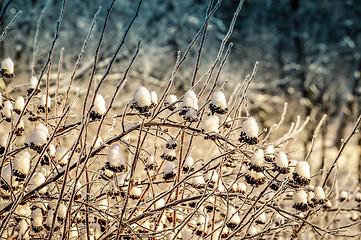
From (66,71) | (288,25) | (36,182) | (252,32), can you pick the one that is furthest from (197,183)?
(288,25)

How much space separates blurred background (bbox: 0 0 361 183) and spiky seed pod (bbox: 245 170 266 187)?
22.2ft

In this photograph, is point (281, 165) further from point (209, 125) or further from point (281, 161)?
point (209, 125)

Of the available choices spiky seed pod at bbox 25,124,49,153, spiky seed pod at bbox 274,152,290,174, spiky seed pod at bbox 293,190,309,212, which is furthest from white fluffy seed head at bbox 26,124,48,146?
spiky seed pod at bbox 293,190,309,212

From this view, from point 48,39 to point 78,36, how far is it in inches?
27.2

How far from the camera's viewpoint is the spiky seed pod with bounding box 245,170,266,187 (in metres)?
1.45

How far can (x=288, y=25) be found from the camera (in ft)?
32.7

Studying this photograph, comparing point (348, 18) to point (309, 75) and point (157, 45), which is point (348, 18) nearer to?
point (309, 75)

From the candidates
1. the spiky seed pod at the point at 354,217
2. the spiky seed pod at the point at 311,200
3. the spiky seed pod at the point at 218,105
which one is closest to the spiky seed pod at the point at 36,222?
the spiky seed pod at the point at 218,105

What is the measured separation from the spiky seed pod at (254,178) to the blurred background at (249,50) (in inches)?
267

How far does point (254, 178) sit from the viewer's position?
1.45m

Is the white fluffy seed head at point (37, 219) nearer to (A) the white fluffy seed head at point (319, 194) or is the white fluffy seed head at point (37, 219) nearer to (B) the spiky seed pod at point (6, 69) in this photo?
(B) the spiky seed pod at point (6, 69)

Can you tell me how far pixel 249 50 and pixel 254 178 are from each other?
8.60 m

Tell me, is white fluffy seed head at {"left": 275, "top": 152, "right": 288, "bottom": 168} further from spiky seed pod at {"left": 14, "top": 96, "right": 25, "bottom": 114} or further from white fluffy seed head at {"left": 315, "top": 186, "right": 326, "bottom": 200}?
spiky seed pod at {"left": 14, "top": 96, "right": 25, "bottom": 114}

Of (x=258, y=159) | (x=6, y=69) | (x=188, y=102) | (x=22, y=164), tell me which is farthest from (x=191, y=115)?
(x=6, y=69)
